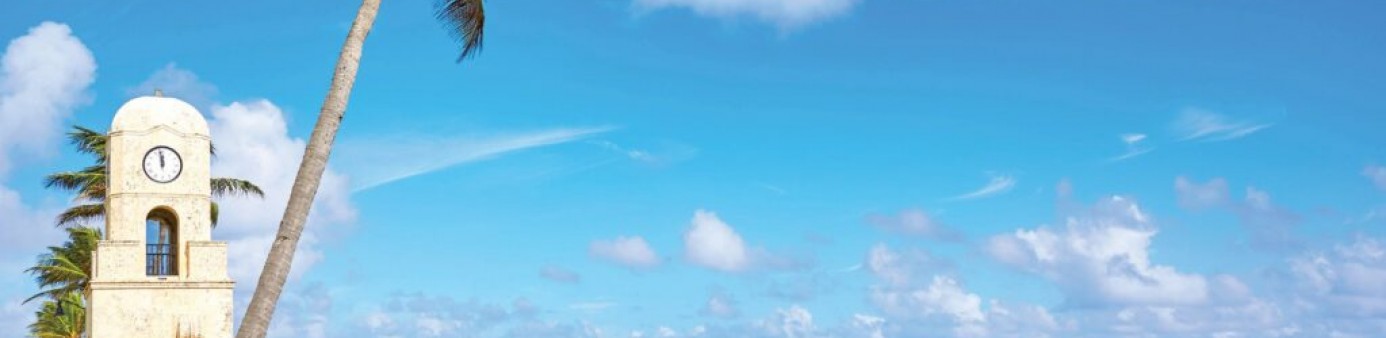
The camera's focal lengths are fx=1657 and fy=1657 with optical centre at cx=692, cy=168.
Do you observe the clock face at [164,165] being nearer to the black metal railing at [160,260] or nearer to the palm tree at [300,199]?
the black metal railing at [160,260]

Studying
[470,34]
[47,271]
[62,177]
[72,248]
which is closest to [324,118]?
[470,34]

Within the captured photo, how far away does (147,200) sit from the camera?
4047cm

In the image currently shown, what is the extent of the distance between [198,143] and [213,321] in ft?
14.5

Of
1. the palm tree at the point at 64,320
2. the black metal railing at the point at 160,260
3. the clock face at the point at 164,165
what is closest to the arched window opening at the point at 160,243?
the black metal railing at the point at 160,260

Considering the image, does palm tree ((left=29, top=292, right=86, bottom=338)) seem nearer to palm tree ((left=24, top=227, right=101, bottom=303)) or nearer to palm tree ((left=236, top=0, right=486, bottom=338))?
palm tree ((left=24, top=227, right=101, bottom=303))

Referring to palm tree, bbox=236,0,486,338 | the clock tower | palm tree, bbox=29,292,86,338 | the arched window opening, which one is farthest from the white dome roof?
palm tree, bbox=236,0,486,338

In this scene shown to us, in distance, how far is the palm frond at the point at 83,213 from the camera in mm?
44562

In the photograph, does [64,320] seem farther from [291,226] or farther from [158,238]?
[291,226]

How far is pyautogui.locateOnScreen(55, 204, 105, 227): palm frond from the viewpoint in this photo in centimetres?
4456

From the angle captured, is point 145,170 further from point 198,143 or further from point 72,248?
point 72,248

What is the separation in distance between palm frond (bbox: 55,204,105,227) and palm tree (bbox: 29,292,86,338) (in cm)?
455

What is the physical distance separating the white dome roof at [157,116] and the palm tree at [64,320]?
418 inches

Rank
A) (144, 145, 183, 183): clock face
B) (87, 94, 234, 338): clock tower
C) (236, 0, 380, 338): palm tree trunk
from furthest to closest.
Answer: (144, 145, 183, 183): clock face < (87, 94, 234, 338): clock tower < (236, 0, 380, 338): palm tree trunk

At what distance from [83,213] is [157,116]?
19.7 ft
